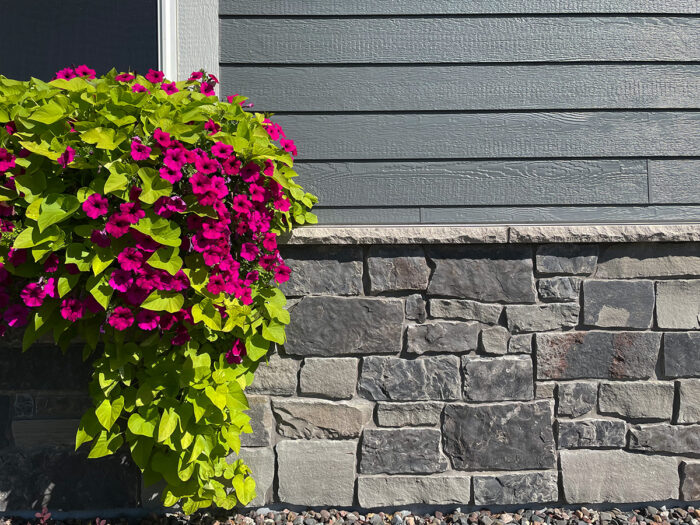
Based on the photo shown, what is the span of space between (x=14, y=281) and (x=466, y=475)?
5.62 feet

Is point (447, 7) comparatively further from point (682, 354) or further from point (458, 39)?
point (682, 354)

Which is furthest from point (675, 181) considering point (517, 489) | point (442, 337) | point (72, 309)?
point (72, 309)

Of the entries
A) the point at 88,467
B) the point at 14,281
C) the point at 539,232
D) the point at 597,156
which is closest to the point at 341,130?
the point at 539,232

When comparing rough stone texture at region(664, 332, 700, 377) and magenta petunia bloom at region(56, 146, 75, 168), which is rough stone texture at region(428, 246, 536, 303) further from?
magenta petunia bloom at region(56, 146, 75, 168)

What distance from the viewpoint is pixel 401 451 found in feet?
7.23

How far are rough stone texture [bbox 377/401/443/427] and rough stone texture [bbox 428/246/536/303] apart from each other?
0.43 meters

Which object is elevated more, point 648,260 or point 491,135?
point 491,135

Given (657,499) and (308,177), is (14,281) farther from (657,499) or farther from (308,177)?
(657,499)

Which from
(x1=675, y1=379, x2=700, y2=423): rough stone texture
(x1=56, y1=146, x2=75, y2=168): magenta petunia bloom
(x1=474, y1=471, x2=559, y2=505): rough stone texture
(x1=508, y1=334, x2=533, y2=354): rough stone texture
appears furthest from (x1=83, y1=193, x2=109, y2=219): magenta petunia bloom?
(x1=675, y1=379, x2=700, y2=423): rough stone texture

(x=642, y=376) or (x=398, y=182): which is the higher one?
(x=398, y=182)

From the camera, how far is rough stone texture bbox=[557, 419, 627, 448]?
2219 millimetres

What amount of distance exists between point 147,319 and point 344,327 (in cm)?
→ 75

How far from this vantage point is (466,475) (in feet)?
7.28

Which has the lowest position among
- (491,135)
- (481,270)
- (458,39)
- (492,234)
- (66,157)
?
(481,270)
